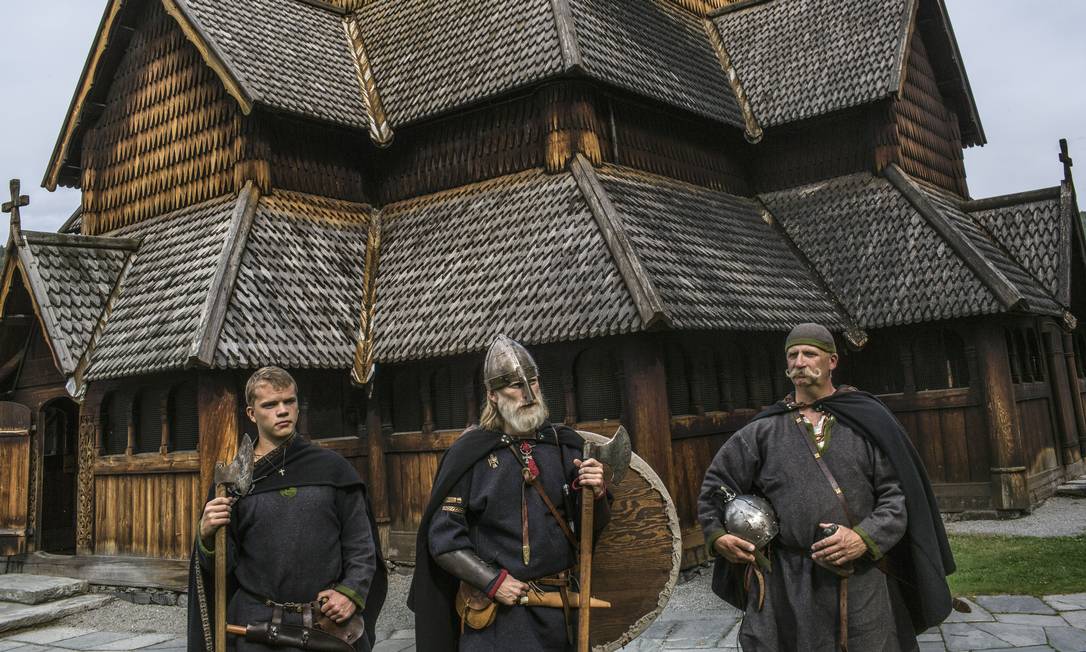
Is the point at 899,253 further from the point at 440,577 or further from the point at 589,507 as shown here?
the point at 440,577

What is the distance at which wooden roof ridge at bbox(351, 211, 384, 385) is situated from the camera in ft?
31.7

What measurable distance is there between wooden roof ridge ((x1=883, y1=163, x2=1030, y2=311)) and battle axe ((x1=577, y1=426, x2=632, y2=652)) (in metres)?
8.46

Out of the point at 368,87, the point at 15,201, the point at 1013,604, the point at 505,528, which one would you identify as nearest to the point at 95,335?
the point at 15,201

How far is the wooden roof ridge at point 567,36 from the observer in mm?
9781

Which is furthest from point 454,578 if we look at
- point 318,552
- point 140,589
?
point 140,589

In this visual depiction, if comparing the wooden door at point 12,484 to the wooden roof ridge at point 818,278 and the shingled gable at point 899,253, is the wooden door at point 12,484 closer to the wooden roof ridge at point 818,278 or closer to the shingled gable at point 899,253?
the wooden roof ridge at point 818,278

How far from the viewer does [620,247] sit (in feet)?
28.6

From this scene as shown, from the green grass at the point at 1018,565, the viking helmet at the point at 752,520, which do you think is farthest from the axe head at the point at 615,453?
Result: the green grass at the point at 1018,565

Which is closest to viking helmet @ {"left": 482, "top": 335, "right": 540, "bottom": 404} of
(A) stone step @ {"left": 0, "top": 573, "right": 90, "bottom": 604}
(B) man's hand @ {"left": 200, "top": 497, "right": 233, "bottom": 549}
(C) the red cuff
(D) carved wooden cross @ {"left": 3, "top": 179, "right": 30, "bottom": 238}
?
(C) the red cuff

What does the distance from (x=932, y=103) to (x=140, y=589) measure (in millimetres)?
13728

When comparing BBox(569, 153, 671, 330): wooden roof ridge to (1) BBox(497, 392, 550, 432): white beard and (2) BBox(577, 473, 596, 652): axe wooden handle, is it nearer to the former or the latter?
(1) BBox(497, 392, 550, 432): white beard

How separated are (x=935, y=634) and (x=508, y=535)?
14.2ft

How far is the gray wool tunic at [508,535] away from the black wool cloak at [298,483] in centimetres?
58

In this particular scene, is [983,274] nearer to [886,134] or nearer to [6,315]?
[886,134]
